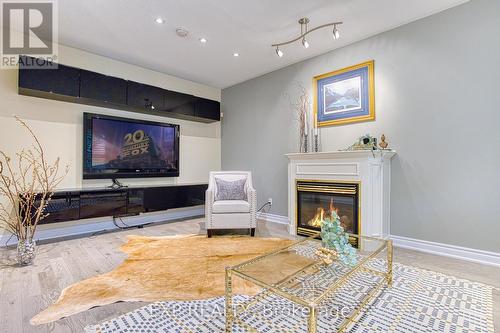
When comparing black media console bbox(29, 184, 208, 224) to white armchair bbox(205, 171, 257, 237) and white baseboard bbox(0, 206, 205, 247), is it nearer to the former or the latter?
white baseboard bbox(0, 206, 205, 247)

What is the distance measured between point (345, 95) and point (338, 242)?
2313 mm

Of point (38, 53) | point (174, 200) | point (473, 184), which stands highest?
point (38, 53)

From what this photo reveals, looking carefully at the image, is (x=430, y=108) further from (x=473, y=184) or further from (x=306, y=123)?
(x=306, y=123)

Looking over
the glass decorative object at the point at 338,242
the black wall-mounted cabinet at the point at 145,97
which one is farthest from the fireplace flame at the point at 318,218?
the black wall-mounted cabinet at the point at 145,97

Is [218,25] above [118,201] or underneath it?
above

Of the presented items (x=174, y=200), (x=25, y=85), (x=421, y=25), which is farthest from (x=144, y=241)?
(x=421, y=25)

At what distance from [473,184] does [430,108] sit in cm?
87

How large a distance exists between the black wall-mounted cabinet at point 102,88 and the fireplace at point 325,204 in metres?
2.81

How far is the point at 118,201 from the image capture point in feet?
11.4

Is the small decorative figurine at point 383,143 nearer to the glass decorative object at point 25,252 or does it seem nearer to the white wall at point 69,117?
the white wall at point 69,117

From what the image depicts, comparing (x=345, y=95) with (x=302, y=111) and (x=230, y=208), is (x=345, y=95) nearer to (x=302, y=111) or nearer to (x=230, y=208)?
(x=302, y=111)

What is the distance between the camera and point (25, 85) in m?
2.87

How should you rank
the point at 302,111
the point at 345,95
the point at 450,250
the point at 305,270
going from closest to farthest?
the point at 305,270, the point at 450,250, the point at 345,95, the point at 302,111

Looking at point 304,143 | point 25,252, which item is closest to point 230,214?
point 304,143
